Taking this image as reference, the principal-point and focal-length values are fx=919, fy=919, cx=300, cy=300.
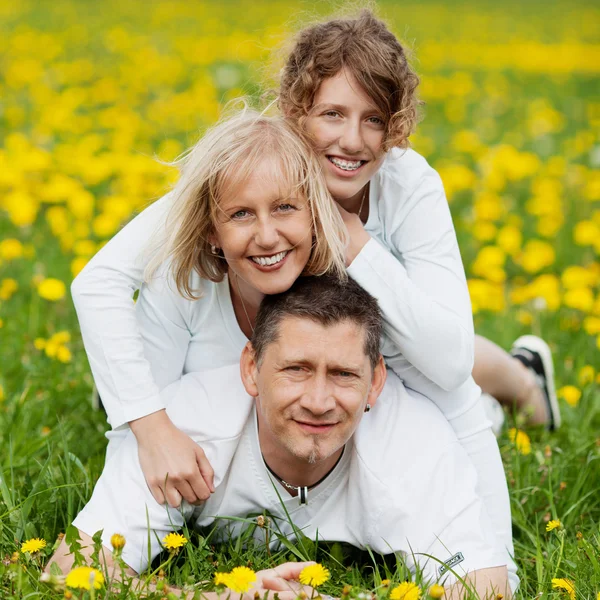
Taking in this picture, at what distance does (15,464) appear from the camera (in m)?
2.62

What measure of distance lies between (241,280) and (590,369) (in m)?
1.60

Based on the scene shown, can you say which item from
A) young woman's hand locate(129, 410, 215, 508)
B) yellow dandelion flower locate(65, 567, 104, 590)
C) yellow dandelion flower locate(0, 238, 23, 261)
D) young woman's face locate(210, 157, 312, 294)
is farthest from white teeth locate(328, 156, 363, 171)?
yellow dandelion flower locate(0, 238, 23, 261)

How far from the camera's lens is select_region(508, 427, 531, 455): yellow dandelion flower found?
294 cm

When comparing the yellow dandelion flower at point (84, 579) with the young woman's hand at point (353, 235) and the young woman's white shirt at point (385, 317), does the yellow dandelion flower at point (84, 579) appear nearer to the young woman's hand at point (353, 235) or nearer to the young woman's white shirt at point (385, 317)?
the young woman's white shirt at point (385, 317)

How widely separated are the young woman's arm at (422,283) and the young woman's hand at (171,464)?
0.60 m

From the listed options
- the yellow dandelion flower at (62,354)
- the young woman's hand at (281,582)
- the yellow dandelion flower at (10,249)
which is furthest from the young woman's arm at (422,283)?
the yellow dandelion flower at (10,249)

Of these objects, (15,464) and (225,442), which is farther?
(15,464)

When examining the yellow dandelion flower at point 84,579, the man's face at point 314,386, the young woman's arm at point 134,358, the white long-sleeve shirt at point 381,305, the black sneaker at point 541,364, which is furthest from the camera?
the black sneaker at point 541,364

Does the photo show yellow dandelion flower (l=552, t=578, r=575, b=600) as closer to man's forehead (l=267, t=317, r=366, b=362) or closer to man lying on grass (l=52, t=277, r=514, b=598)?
man lying on grass (l=52, t=277, r=514, b=598)

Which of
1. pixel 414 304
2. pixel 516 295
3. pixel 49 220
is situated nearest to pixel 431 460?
pixel 414 304

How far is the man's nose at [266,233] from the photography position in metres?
2.24

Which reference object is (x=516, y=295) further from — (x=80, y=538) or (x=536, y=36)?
(x=536, y=36)

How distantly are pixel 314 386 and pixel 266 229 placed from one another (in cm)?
40

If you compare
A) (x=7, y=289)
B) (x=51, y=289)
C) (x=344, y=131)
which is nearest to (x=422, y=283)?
(x=344, y=131)
